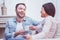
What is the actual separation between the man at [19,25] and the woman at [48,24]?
0.39 ft

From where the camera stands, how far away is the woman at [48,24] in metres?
2.10

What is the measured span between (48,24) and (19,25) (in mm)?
426

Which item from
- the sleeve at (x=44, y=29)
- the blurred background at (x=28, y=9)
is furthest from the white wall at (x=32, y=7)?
the sleeve at (x=44, y=29)

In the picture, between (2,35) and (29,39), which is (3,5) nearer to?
(2,35)

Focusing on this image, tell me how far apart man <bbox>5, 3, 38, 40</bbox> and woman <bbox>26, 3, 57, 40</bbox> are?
118 millimetres

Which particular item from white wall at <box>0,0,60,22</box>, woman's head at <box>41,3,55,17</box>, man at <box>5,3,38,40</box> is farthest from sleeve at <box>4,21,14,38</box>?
woman's head at <box>41,3,55,17</box>

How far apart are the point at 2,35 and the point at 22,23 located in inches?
13.6

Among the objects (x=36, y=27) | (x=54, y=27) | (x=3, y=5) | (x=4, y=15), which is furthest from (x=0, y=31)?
(x=54, y=27)

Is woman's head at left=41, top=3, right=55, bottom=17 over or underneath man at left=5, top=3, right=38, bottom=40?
over

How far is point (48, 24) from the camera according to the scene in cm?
210

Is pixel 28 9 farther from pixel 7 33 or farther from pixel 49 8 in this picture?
pixel 7 33

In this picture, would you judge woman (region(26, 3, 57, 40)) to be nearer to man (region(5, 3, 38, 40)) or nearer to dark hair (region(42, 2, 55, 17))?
dark hair (region(42, 2, 55, 17))

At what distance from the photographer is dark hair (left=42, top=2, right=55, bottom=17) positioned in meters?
2.14

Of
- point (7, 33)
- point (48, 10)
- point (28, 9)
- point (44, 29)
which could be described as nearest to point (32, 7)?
point (28, 9)
